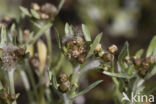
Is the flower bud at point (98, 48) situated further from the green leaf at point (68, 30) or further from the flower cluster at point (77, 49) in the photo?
the green leaf at point (68, 30)

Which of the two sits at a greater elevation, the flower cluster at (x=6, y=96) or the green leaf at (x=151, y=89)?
the flower cluster at (x=6, y=96)

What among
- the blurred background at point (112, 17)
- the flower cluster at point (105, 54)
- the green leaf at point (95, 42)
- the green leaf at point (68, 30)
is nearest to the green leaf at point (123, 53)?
the flower cluster at point (105, 54)

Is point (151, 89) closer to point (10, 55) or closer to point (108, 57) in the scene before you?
point (108, 57)

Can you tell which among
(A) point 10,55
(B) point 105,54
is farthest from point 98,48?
(A) point 10,55

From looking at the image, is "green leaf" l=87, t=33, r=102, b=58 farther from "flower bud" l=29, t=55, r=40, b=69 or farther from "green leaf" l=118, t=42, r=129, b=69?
→ "flower bud" l=29, t=55, r=40, b=69

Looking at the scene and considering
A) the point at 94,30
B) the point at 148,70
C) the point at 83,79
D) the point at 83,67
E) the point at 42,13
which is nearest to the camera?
the point at 148,70

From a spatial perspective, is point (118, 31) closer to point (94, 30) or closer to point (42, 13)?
point (94, 30)

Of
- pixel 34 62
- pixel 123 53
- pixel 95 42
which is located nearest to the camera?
pixel 95 42

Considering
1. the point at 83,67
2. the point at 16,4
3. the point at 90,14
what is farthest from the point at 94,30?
the point at 83,67
